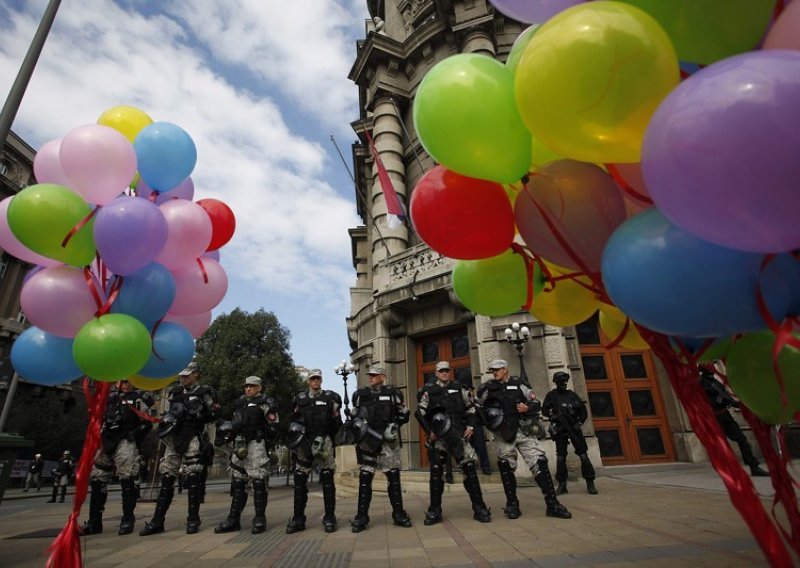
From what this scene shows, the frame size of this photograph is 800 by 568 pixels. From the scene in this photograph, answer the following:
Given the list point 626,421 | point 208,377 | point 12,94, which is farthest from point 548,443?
point 208,377

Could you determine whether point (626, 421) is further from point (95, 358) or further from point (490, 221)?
point (95, 358)

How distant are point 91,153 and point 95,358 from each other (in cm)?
166

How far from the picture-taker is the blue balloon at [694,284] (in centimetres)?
145

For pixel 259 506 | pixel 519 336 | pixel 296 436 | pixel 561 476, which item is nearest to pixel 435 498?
pixel 296 436

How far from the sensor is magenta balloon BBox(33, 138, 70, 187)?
12.9ft

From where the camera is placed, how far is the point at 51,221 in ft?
10.8

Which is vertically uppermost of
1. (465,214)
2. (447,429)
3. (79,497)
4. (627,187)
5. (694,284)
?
(465,214)

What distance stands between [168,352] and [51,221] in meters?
1.36

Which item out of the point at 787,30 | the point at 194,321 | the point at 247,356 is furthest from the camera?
the point at 247,356

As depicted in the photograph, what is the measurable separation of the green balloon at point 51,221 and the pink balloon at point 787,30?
429cm

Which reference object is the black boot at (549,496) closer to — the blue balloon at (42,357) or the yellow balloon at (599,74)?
the yellow balloon at (599,74)

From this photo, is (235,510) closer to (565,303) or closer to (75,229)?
(75,229)

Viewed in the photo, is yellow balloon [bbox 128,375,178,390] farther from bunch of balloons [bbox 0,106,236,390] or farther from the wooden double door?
the wooden double door

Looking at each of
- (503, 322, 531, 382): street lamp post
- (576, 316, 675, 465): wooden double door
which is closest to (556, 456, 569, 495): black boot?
(503, 322, 531, 382): street lamp post
